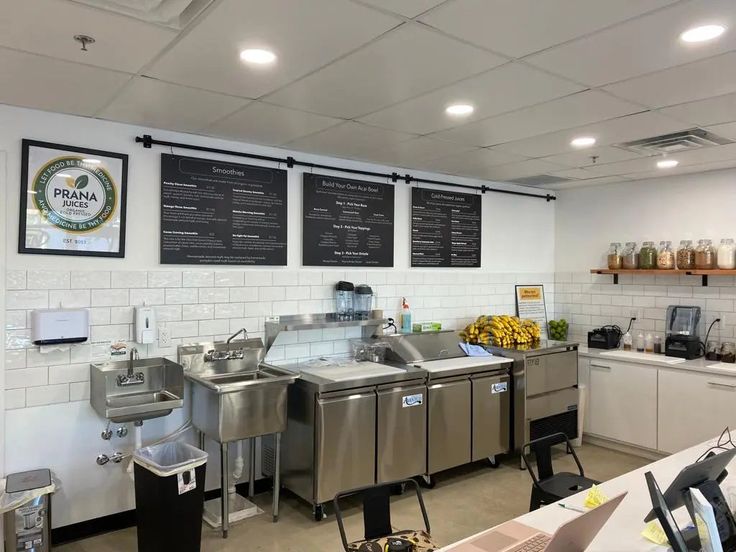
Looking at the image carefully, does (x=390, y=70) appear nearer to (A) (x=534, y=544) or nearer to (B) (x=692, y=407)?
(A) (x=534, y=544)

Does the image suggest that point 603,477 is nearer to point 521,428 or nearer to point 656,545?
point 521,428

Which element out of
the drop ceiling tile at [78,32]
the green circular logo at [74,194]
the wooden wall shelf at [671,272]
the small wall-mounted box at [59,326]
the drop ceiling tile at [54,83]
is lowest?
the small wall-mounted box at [59,326]

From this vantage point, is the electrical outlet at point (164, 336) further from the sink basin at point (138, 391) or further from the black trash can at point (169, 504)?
the black trash can at point (169, 504)

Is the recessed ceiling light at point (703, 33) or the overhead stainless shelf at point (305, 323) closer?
the recessed ceiling light at point (703, 33)

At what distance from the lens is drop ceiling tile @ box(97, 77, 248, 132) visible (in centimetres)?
280

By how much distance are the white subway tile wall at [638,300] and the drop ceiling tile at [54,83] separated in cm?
485

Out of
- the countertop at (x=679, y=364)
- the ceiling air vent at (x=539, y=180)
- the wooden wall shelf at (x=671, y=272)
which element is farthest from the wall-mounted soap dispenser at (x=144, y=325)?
the wooden wall shelf at (x=671, y=272)

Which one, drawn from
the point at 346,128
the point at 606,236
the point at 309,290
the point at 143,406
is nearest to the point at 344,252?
the point at 309,290

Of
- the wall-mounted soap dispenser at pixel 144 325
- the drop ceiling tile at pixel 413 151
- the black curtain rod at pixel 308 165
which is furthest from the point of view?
the drop ceiling tile at pixel 413 151

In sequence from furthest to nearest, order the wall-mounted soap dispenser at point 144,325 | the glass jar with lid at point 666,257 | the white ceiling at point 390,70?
1. the glass jar with lid at point 666,257
2. the wall-mounted soap dispenser at point 144,325
3. the white ceiling at point 390,70

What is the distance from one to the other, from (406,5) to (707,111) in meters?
2.15

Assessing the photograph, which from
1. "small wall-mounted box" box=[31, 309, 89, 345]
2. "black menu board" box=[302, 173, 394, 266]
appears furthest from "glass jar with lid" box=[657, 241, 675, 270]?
"small wall-mounted box" box=[31, 309, 89, 345]

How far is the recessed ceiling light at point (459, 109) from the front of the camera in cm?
305

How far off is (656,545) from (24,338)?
3234mm
